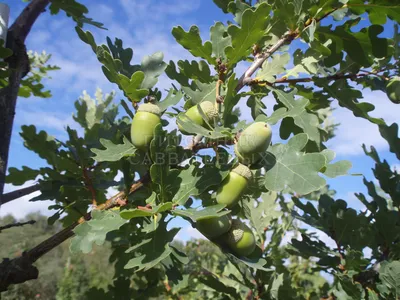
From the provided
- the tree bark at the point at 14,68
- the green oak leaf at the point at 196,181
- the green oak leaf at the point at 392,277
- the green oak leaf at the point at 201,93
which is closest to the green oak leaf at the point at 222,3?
the green oak leaf at the point at 201,93

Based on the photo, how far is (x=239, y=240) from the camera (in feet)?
4.44

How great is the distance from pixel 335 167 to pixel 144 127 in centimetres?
73

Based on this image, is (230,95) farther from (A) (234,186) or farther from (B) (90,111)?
(B) (90,111)

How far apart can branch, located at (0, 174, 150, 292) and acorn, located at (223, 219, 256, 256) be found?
→ 1.33 ft

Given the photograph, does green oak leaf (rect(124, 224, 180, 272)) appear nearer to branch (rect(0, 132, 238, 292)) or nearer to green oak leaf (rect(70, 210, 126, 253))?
green oak leaf (rect(70, 210, 126, 253))

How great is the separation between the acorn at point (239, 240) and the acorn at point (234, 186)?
11 centimetres

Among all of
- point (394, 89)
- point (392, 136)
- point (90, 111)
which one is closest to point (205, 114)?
point (394, 89)

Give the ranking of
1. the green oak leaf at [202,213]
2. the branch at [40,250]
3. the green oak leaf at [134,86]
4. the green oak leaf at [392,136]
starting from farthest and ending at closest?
the green oak leaf at [392,136] → the branch at [40,250] → the green oak leaf at [134,86] → the green oak leaf at [202,213]

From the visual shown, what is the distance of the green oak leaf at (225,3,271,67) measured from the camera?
1.43 m

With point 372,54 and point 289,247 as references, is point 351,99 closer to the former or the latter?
point 372,54

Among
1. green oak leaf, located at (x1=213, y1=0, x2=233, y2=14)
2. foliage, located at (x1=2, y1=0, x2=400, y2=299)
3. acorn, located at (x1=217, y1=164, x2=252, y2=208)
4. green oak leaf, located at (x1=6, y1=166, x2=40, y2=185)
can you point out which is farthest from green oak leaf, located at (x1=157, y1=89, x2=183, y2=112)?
green oak leaf, located at (x1=6, y1=166, x2=40, y2=185)

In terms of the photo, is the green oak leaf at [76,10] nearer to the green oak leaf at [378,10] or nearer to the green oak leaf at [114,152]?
the green oak leaf at [114,152]

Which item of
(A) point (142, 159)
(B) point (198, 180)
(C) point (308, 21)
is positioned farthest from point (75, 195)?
(C) point (308, 21)

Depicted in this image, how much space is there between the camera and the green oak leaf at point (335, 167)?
1412 mm
